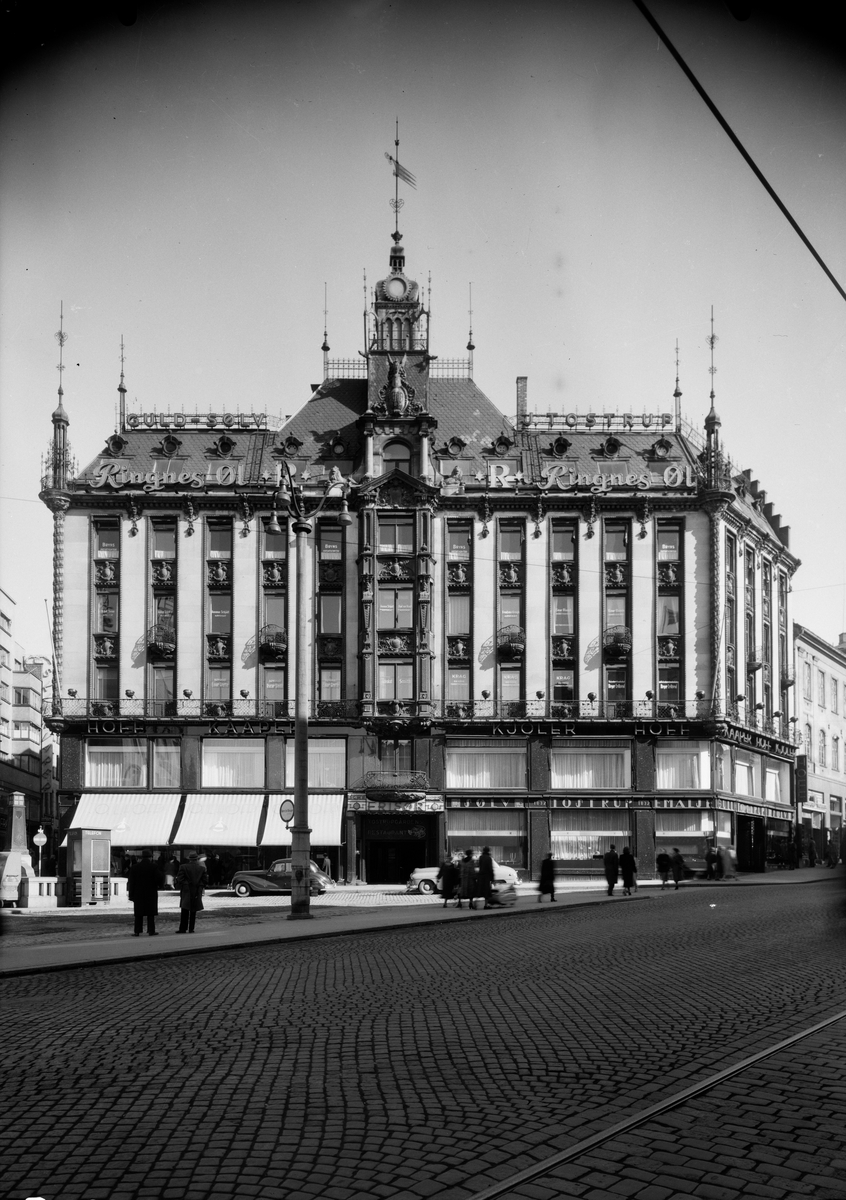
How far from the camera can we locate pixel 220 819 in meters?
54.9

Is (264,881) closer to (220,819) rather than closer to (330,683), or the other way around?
(220,819)

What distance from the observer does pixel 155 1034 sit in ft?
38.3

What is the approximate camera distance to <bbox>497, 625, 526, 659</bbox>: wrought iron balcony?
187ft

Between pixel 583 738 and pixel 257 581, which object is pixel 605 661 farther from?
pixel 257 581

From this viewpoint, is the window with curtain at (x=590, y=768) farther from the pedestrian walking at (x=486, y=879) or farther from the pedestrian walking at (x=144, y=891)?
the pedestrian walking at (x=144, y=891)

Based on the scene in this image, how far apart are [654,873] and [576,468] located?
60.6 feet

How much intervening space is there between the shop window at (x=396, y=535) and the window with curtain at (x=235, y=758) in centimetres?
1032

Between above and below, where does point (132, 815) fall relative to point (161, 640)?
below

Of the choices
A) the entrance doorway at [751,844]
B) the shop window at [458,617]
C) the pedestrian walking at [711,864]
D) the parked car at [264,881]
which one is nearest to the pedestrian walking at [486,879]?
the parked car at [264,881]

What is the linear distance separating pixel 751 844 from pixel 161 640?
29989mm

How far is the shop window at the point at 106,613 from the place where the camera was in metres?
57.2

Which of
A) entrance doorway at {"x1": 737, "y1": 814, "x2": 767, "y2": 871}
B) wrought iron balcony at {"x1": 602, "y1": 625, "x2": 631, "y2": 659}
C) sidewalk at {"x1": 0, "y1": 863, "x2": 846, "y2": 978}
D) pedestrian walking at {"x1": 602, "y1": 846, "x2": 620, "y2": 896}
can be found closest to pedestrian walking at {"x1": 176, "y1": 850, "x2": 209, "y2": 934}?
sidewalk at {"x1": 0, "y1": 863, "x2": 846, "y2": 978}

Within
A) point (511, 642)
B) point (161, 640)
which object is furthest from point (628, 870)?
point (161, 640)

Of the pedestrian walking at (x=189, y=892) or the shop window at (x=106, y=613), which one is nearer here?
the pedestrian walking at (x=189, y=892)
